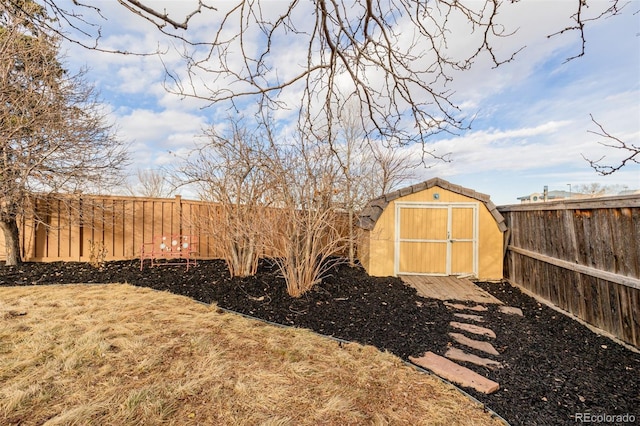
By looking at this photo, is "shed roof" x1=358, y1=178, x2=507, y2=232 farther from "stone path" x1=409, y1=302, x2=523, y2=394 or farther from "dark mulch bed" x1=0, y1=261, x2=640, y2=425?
"stone path" x1=409, y1=302, x2=523, y2=394

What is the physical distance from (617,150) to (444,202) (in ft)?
15.7

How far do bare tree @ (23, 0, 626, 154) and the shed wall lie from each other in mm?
4344

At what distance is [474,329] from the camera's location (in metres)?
3.85

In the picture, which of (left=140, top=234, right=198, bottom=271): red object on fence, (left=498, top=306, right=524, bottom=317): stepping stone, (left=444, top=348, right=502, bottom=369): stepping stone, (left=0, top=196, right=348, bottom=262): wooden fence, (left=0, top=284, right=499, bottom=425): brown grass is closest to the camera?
(left=0, top=284, right=499, bottom=425): brown grass

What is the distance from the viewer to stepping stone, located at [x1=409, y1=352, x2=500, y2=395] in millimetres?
2535

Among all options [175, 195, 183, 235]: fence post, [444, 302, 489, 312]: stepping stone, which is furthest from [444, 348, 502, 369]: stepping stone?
[175, 195, 183, 235]: fence post

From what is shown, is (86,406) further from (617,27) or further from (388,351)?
(617,27)

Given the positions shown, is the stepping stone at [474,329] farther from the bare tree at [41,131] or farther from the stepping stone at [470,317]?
the bare tree at [41,131]

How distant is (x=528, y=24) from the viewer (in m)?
2.11

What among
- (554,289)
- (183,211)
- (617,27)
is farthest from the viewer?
(183,211)

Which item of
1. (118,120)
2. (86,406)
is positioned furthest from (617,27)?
(118,120)

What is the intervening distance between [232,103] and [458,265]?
6229 mm

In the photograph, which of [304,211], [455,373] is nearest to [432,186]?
[304,211]

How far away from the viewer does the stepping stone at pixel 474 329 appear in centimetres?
373
